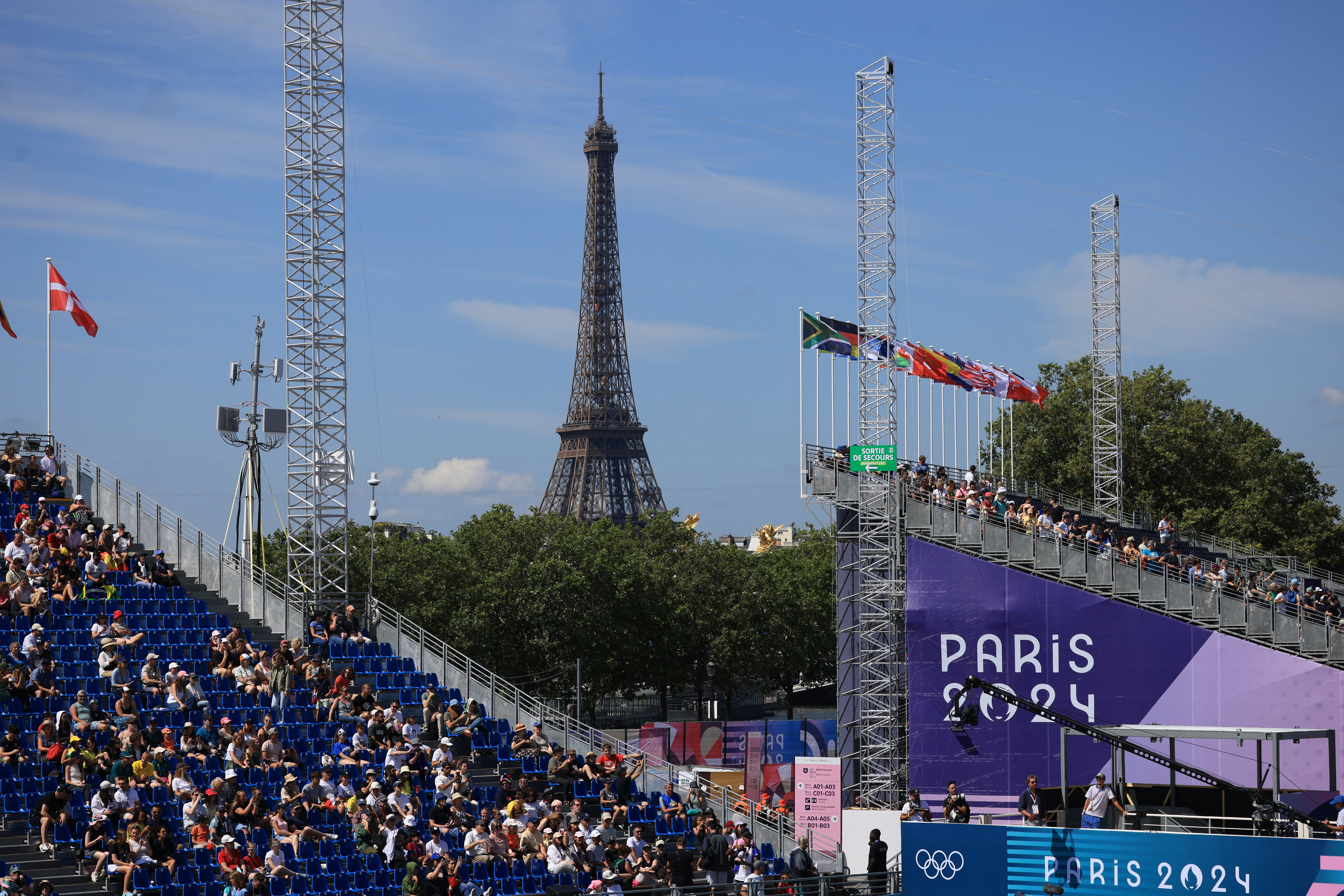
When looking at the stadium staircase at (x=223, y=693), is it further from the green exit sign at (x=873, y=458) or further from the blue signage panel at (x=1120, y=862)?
the green exit sign at (x=873, y=458)

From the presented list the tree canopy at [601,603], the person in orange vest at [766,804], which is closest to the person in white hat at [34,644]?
the person in orange vest at [766,804]

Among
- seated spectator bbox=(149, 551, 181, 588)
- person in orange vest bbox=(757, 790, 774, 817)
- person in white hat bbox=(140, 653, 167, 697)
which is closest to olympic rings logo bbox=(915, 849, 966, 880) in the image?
person in orange vest bbox=(757, 790, 774, 817)

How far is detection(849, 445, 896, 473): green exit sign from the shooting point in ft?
118

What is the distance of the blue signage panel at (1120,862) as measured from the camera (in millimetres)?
20406

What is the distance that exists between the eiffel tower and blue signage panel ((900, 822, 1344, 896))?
76093mm

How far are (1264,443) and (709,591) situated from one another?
80.6ft

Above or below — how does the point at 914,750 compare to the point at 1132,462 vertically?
below

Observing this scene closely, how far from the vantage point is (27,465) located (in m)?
30.2

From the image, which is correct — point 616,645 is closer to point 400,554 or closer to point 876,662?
point 400,554

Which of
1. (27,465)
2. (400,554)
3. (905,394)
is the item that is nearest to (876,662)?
(905,394)

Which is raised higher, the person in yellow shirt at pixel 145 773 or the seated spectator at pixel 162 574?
the seated spectator at pixel 162 574

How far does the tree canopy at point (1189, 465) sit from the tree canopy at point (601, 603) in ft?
44.1

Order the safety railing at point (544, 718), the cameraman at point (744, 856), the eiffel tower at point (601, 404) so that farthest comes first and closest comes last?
1. the eiffel tower at point (601, 404)
2. the safety railing at point (544, 718)
3. the cameraman at point (744, 856)

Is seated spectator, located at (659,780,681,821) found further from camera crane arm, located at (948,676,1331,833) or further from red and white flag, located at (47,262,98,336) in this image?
red and white flag, located at (47,262,98,336)
